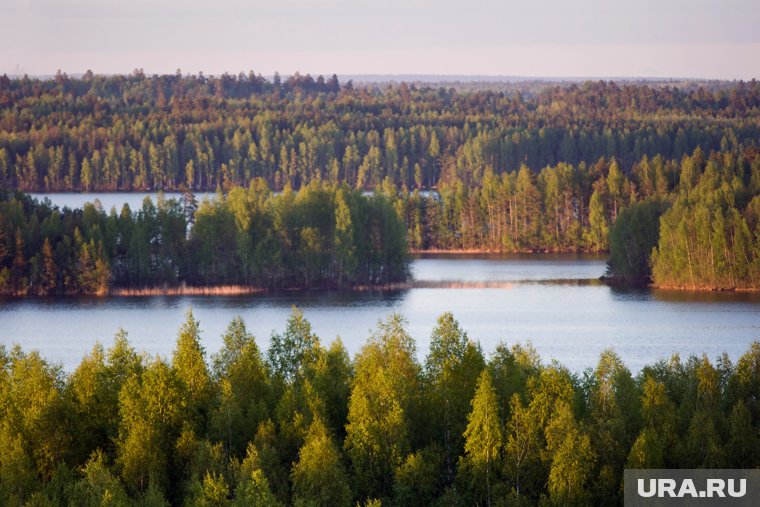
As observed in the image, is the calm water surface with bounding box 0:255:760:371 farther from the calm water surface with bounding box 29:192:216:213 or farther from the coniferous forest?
the calm water surface with bounding box 29:192:216:213

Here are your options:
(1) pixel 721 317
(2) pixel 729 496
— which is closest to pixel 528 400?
(2) pixel 729 496

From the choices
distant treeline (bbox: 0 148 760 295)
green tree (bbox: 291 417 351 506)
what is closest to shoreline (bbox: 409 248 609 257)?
distant treeline (bbox: 0 148 760 295)

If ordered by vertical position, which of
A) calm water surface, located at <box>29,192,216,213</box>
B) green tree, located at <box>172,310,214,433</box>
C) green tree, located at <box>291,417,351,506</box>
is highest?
calm water surface, located at <box>29,192,216,213</box>

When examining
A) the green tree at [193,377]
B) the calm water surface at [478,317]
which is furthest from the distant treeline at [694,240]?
the green tree at [193,377]

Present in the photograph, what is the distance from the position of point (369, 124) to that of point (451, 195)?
6706cm

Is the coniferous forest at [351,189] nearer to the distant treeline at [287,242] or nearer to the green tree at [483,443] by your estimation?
the distant treeline at [287,242]

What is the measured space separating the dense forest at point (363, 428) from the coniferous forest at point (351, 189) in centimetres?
3999

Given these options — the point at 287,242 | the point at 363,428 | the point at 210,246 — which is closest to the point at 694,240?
the point at 287,242

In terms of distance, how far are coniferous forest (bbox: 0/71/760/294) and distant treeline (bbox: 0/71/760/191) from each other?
0.29m

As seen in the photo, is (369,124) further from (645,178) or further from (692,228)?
(692,228)

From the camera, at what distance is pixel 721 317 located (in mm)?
60969

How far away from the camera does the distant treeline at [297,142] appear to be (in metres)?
138

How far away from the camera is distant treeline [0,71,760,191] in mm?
138250

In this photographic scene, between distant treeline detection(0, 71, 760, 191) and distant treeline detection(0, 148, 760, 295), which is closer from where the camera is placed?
distant treeline detection(0, 148, 760, 295)
